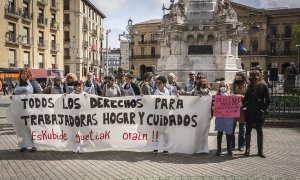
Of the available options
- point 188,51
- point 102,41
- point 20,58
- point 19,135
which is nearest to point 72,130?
point 19,135

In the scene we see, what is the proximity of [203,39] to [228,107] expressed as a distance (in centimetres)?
1519

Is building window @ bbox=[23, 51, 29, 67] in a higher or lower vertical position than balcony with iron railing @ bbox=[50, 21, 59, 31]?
lower

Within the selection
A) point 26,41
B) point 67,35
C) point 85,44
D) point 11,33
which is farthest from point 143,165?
point 85,44

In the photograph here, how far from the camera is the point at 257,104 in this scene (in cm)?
890

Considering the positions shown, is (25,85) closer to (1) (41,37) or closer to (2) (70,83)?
(2) (70,83)

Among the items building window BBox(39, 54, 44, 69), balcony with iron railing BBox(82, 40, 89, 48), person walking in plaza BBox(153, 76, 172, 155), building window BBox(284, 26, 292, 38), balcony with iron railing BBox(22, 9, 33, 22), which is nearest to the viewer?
person walking in plaza BBox(153, 76, 172, 155)

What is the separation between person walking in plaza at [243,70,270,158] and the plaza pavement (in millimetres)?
467

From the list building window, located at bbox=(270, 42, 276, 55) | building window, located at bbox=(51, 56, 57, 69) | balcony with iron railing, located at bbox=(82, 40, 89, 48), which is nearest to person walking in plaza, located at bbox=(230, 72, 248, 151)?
building window, located at bbox=(51, 56, 57, 69)

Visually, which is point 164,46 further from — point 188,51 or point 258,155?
point 258,155

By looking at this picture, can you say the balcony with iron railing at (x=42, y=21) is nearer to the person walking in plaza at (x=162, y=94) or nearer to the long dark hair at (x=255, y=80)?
the person walking in plaza at (x=162, y=94)

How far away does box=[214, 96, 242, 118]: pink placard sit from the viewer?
9.05m

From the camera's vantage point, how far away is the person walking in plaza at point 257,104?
29.1 feet

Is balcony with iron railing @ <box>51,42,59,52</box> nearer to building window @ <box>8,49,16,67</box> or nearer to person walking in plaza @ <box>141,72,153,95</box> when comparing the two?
building window @ <box>8,49,16,67</box>

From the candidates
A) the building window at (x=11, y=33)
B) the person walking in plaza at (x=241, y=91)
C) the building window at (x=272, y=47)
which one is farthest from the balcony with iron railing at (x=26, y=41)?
the building window at (x=272, y=47)
